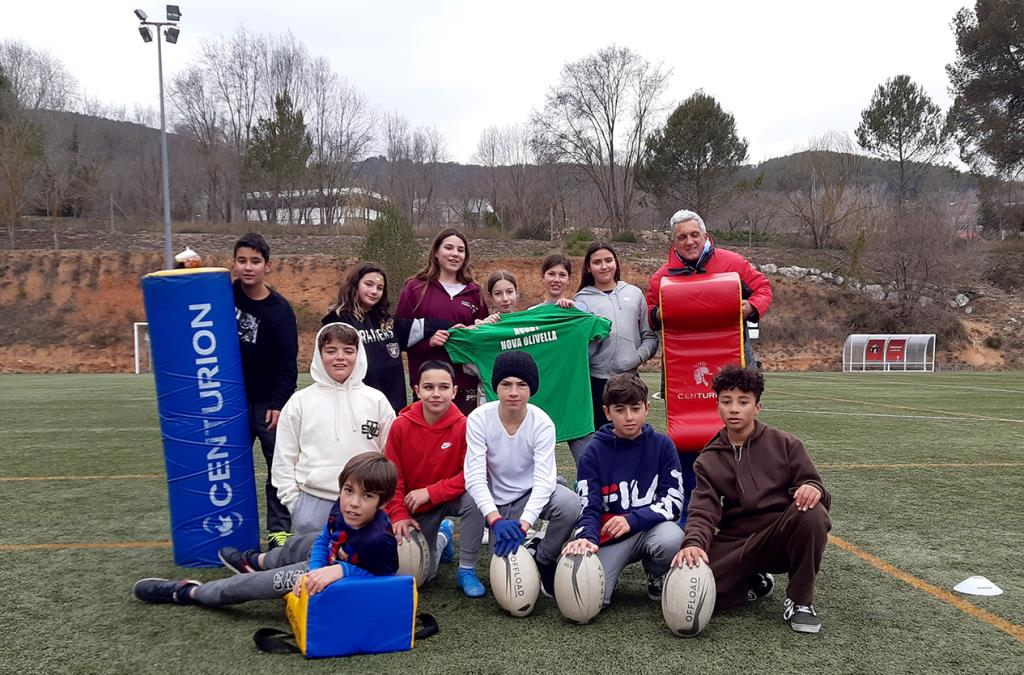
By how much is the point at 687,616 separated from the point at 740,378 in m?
1.04

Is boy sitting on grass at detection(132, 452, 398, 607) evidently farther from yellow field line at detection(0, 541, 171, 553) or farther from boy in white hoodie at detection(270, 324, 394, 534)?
yellow field line at detection(0, 541, 171, 553)

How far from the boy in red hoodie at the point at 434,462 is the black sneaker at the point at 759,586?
Result: 1.31m

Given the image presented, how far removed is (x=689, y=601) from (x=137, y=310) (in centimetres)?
3234

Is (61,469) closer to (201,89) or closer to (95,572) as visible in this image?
(95,572)

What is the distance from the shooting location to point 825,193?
130 ft

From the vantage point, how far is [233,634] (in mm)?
3010

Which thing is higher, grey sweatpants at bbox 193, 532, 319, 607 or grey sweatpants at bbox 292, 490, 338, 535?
grey sweatpants at bbox 292, 490, 338, 535

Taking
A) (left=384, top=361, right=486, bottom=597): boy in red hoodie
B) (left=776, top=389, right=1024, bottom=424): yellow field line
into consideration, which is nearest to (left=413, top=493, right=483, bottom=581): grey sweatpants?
(left=384, top=361, right=486, bottom=597): boy in red hoodie

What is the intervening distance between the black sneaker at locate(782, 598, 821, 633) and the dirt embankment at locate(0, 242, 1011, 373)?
23751 millimetres

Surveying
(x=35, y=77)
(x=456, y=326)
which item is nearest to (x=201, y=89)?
(x=35, y=77)

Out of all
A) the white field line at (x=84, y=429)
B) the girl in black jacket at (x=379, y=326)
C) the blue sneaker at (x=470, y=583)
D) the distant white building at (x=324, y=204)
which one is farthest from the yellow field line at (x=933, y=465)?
the distant white building at (x=324, y=204)

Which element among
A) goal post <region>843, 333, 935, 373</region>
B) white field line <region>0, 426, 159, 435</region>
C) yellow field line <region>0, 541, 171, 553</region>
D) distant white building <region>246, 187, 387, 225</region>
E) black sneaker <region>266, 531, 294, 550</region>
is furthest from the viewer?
distant white building <region>246, 187, 387, 225</region>

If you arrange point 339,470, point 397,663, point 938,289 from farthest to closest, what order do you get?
point 938,289 < point 339,470 < point 397,663

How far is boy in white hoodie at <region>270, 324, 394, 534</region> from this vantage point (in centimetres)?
370
